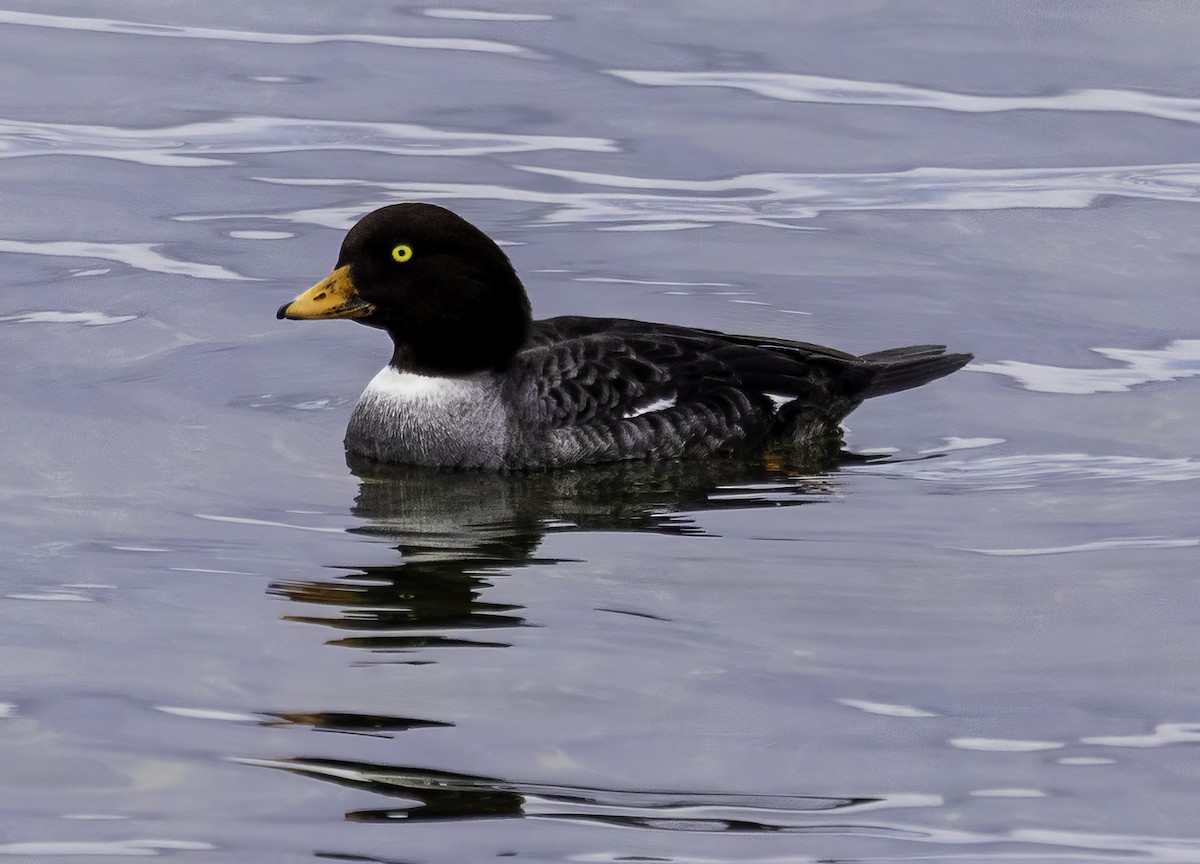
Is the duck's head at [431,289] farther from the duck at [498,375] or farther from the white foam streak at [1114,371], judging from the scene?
the white foam streak at [1114,371]

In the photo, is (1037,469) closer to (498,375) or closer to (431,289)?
(498,375)

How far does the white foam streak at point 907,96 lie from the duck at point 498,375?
7643 mm

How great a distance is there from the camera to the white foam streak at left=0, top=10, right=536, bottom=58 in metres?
19.0

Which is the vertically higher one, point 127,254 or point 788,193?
point 788,193

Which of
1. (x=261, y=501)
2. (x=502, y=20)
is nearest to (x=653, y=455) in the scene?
(x=261, y=501)

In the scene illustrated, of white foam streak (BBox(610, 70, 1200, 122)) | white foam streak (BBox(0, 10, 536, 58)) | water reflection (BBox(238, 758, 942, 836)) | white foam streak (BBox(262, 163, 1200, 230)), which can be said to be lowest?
water reflection (BBox(238, 758, 942, 836))

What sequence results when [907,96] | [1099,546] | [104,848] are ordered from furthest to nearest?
[907,96], [1099,546], [104,848]

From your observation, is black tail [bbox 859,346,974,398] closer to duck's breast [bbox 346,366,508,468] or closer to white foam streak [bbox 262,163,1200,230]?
duck's breast [bbox 346,366,508,468]

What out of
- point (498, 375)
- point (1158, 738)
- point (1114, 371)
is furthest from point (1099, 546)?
point (498, 375)

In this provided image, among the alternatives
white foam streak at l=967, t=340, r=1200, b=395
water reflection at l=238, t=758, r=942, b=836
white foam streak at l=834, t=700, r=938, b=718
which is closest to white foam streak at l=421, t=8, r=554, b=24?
white foam streak at l=967, t=340, r=1200, b=395

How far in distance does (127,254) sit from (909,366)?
5713 mm

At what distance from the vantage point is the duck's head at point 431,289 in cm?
1005

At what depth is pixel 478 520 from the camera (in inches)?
362

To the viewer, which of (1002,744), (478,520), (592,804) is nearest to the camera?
(592,804)
